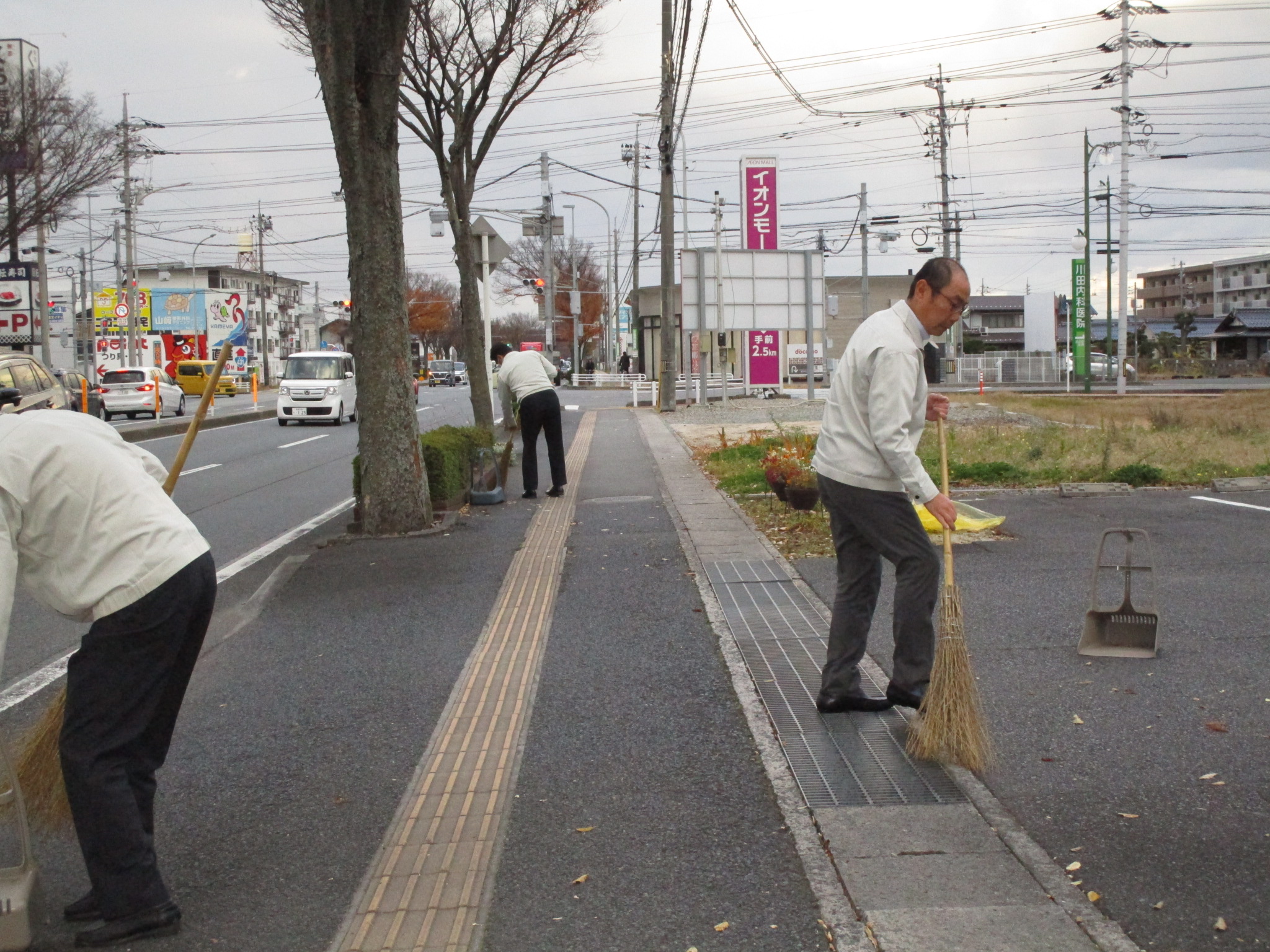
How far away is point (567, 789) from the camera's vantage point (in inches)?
170

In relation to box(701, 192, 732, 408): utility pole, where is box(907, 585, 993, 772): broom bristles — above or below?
below

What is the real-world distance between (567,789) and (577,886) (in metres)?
0.81

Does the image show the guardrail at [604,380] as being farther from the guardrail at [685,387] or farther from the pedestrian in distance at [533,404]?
the pedestrian in distance at [533,404]

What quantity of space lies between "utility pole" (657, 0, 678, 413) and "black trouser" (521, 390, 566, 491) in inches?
670

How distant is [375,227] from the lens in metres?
10.0

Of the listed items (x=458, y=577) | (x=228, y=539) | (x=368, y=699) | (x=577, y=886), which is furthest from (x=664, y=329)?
(x=577, y=886)

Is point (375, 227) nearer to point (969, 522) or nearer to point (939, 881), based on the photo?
Result: point (969, 522)

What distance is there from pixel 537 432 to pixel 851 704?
8.29 meters

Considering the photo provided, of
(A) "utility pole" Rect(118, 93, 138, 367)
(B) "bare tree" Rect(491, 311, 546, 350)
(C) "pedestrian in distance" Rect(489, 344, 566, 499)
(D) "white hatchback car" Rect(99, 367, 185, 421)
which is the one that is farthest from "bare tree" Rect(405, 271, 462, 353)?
(C) "pedestrian in distance" Rect(489, 344, 566, 499)

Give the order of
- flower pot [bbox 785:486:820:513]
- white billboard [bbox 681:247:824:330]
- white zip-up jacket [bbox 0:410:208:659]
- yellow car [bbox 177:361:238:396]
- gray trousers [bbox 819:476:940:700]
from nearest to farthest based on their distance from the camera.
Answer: white zip-up jacket [bbox 0:410:208:659]
gray trousers [bbox 819:476:940:700]
flower pot [bbox 785:486:820:513]
white billboard [bbox 681:247:824:330]
yellow car [bbox 177:361:238:396]

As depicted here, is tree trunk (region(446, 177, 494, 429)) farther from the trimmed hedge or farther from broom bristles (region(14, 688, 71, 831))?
broom bristles (region(14, 688, 71, 831))

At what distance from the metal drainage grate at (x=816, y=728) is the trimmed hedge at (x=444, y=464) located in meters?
4.38

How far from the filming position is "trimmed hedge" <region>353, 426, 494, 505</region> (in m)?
11.0

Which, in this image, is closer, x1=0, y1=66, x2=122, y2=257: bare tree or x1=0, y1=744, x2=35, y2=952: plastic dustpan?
x1=0, y1=744, x2=35, y2=952: plastic dustpan
